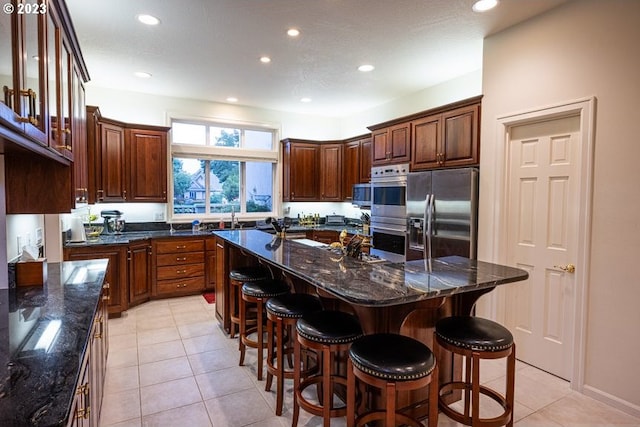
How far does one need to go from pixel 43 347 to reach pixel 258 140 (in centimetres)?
517

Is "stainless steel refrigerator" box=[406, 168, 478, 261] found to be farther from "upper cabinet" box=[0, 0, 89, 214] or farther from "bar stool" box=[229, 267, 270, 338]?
"upper cabinet" box=[0, 0, 89, 214]

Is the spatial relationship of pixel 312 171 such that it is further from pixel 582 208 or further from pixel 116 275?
pixel 582 208

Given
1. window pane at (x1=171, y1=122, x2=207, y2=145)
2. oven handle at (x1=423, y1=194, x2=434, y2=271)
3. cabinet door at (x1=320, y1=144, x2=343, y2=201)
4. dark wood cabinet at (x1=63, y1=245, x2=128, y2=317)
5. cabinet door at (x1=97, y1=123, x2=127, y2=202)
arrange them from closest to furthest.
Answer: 1. oven handle at (x1=423, y1=194, x2=434, y2=271)
2. dark wood cabinet at (x1=63, y1=245, x2=128, y2=317)
3. cabinet door at (x1=97, y1=123, x2=127, y2=202)
4. window pane at (x1=171, y1=122, x2=207, y2=145)
5. cabinet door at (x1=320, y1=144, x2=343, y2=201)

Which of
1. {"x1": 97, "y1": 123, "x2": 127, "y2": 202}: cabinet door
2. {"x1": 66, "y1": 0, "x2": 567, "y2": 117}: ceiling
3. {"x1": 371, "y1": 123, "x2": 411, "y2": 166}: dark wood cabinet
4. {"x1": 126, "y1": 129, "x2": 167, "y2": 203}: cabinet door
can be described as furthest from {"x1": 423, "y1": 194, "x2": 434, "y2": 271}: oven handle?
{"x1": 97, "y1": 123, "x2": 127, "y2": 202}: cabinet door

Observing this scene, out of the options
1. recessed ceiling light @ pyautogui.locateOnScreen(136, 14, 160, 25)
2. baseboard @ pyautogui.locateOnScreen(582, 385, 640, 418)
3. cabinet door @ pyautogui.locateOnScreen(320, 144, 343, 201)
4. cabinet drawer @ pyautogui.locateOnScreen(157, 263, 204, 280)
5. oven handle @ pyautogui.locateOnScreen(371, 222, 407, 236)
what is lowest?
baseboard @ pyautogui.locateOnScreen(582, 385, 640, 418)

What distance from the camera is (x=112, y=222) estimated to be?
4930 mm

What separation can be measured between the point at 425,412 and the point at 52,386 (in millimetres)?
2019

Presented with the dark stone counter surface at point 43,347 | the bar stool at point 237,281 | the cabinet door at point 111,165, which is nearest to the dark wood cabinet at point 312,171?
the cabinet door at point 111,165

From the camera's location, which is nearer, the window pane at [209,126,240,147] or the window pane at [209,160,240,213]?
the window pane at [209,126,240,147]

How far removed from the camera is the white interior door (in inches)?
109

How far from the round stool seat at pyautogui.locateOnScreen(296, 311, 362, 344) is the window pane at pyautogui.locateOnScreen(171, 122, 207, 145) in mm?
4358

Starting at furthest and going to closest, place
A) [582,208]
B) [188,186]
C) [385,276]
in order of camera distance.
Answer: [188,186] → [582,208] → [385,276]

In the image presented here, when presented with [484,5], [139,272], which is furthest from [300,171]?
[484,5]

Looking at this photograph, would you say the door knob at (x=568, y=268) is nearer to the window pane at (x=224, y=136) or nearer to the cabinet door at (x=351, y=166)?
the cabinet door at (x=351, y=166)
